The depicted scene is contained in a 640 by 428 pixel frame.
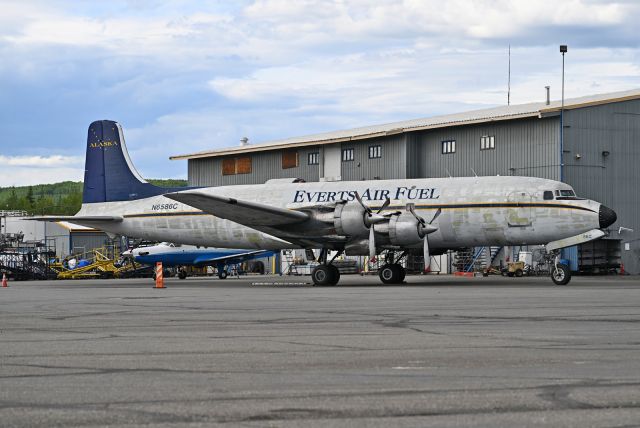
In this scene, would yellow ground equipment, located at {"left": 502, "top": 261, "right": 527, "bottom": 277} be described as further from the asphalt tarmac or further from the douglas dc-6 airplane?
the asphalt tarmac

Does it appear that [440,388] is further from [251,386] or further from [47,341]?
[47,341]

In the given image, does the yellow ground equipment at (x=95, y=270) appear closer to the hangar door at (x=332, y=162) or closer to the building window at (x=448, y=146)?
the hangar door at (x=332, y=162)

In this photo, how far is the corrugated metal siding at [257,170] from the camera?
66.3m

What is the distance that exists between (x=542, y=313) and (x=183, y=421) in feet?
40.4

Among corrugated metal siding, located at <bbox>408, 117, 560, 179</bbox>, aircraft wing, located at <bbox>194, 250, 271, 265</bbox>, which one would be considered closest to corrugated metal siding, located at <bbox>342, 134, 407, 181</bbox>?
corrugated metal siding, located at <bbox>408, 117, 560, 179</bbox>

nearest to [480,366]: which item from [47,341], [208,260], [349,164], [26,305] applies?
[47,341]

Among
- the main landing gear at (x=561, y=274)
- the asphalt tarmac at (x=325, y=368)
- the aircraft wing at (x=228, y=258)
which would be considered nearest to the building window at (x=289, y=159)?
the aircraft wing at (x=228, y=258)

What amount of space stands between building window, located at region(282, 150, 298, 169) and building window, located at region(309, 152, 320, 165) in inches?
57.8

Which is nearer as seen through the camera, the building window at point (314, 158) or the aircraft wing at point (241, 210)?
the aircraft wing at point (241, 210)

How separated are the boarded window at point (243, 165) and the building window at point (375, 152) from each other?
12.5 m

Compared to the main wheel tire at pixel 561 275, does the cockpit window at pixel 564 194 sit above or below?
above

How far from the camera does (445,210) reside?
3500cm

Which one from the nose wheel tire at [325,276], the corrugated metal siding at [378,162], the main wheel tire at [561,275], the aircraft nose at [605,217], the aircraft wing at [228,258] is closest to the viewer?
the aircraft nose at [605,217]

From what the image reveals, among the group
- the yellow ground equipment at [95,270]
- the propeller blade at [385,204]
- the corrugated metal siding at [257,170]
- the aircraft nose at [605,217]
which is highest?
the corrugated metal siding at [257,170]
